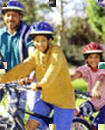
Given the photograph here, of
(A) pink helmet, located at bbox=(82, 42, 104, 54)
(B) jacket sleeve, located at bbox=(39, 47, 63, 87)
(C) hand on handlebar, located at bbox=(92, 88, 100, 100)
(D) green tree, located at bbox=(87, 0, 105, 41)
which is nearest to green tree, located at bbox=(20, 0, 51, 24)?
(D) green tree, located at bbox=(87, 0, 105, 41)

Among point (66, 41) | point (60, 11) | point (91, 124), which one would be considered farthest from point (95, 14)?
point (91, 124)

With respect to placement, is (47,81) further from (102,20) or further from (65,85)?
(102,20)

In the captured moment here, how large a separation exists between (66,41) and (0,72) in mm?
11429

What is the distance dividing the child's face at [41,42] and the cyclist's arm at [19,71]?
0.11 meters

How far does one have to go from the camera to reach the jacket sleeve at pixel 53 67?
267cm

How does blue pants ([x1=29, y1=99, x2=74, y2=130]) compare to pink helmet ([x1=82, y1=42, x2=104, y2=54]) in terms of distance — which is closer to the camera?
blue pants ([x1=29, y1=99, x2=74, y2=130])

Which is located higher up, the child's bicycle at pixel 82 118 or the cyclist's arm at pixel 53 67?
the cyclist's arm at pixel 53 67

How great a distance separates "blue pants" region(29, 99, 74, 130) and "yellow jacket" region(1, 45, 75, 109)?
5cm

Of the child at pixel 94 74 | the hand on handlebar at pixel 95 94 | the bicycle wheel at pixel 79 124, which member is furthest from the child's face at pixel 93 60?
the bicycle wheel at pixel 79 124

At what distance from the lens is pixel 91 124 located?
354 cm

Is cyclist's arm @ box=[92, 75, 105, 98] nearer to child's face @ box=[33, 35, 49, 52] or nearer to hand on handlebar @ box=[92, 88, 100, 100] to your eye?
hand on handlebar @ box=[92, 88, 100, 100]

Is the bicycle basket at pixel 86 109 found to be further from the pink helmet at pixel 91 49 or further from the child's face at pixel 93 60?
the pink helmet at pixel 91 49

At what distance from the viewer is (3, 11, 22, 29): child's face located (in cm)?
319

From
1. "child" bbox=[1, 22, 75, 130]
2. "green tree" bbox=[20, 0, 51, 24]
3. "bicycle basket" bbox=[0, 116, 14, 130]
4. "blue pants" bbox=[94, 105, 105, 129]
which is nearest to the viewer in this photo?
"child" bbox=[1, 22, 75, 130]
